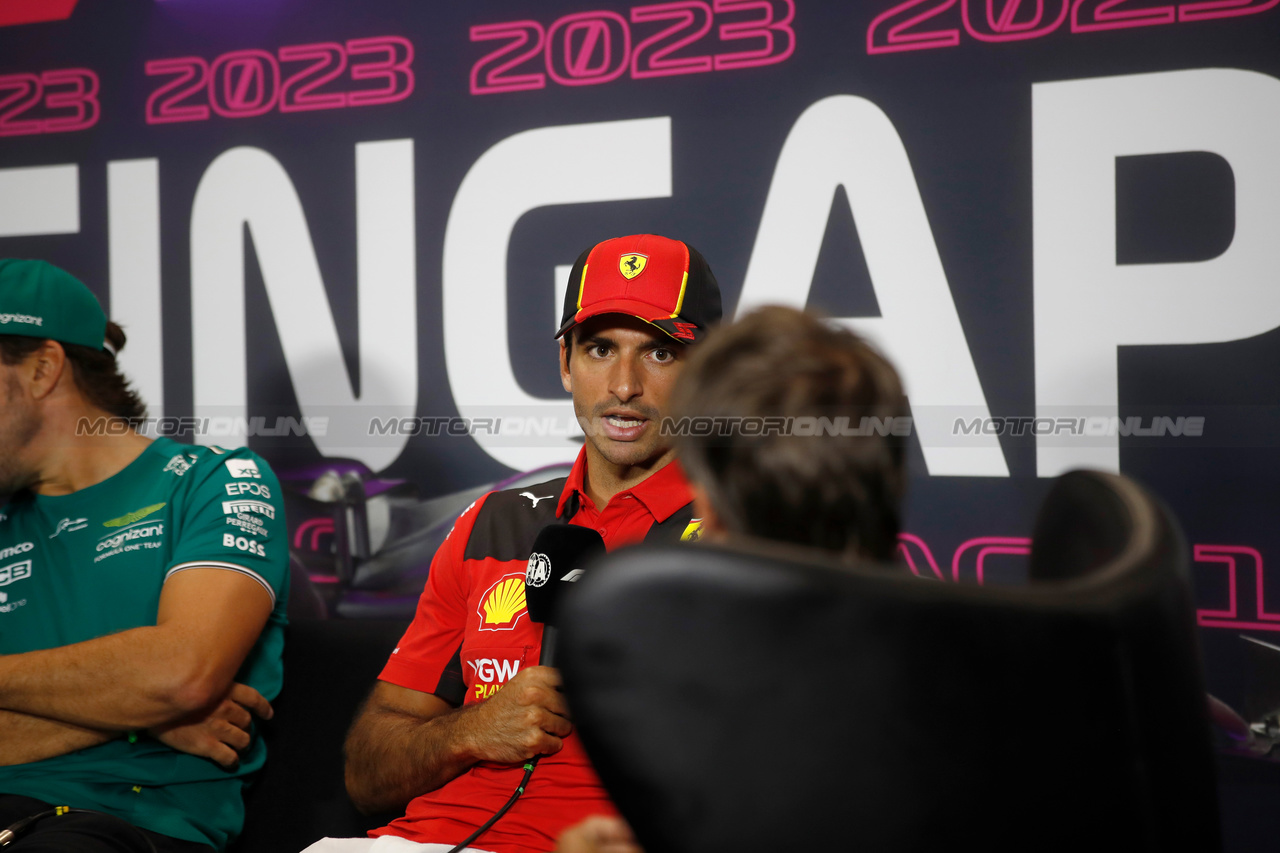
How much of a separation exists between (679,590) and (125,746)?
142 cm

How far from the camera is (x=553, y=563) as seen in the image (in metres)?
1.16

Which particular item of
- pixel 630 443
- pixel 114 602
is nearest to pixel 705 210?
pixel 630 443

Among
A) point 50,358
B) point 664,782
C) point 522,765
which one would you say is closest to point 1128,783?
point 664,782

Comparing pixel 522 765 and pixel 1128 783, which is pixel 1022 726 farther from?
pixel 522 765

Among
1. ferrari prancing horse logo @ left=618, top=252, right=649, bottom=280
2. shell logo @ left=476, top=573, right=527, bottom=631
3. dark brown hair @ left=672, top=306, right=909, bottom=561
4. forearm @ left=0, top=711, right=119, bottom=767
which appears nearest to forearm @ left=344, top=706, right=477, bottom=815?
shell logo @ left=476, top=573, right=527, bottom=631

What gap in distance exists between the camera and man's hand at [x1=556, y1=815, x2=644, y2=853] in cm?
65

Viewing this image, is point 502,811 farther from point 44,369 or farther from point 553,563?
point 44,369

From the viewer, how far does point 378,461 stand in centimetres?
240

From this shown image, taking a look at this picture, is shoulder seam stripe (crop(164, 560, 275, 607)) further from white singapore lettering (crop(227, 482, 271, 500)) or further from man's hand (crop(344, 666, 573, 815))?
man's hand (crop(344, 666, 573, 815))

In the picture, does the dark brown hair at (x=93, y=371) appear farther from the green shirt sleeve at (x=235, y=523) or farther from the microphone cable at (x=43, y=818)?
the microphone cable at (x=43, y=818)

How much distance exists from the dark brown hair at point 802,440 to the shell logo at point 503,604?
34.0 inches

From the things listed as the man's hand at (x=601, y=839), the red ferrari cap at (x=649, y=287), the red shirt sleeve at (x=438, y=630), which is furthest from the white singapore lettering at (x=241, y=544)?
the man's hand at (x=601, y=839)

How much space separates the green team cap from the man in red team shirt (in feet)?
2.80

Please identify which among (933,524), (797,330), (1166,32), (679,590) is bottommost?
(933,524)
